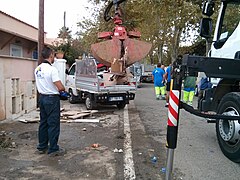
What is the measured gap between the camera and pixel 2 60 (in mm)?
7445

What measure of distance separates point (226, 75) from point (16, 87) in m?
6.32

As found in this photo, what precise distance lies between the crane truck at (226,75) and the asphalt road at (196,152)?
308 mm

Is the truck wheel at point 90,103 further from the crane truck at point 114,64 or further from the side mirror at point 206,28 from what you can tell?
the side mirror at point 206,28

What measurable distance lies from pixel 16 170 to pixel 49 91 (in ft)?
4.76

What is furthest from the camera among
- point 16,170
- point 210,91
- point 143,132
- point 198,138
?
point 143,132

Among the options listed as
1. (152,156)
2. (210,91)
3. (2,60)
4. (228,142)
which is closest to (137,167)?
(152,156)

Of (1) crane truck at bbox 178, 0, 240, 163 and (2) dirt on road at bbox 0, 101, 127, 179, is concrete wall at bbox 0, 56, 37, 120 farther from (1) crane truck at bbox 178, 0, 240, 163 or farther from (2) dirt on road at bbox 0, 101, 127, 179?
(1) crane truck at bbox 178, 0, 240, 163

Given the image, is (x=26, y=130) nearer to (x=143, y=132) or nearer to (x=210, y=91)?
(x=143, y=132)

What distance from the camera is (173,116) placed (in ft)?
12.2

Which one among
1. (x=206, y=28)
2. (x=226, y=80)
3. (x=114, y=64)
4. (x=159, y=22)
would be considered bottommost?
(x=226, y=80)

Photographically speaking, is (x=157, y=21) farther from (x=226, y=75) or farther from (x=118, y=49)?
→ (x=226, y=75)

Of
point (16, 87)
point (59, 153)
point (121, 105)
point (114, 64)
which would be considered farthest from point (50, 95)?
point (121, 105)

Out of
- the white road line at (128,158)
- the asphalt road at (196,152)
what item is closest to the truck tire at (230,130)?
the asphalt road at (196,152)

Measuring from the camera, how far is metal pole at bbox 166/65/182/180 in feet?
12.0
